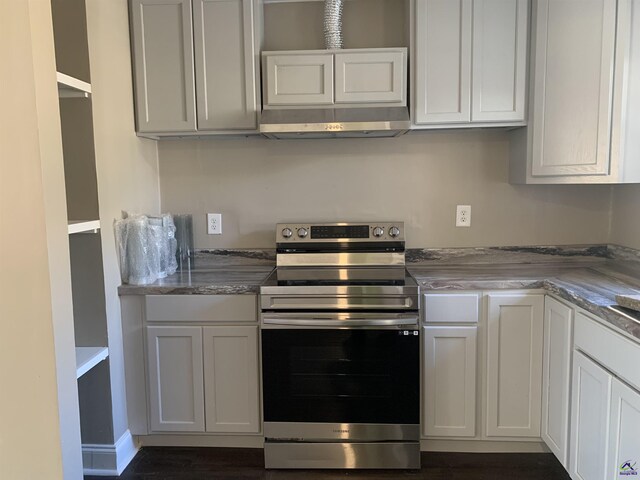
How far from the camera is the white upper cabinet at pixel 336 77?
2.30 m

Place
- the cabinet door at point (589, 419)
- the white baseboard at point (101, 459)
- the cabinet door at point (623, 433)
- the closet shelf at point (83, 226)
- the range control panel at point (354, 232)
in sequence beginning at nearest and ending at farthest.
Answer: the cabinet door at point (623, 433), the cabinet door at point (589, 419), the closet shelf at point (83, 226), the white baseboard at point (101, 459), the range control panel at point (354, 232)

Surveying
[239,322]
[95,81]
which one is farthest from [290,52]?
[239,322]

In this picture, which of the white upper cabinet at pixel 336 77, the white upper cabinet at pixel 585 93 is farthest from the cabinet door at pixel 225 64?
the white upper cabinet at pixel 585 93

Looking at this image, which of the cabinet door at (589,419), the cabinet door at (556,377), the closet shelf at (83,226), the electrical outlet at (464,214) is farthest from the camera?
the electrical outlet at (464,214)

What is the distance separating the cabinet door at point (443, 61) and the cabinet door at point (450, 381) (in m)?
1.02

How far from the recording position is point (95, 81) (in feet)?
6.59

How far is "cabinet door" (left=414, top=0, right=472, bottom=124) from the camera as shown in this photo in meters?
2.25

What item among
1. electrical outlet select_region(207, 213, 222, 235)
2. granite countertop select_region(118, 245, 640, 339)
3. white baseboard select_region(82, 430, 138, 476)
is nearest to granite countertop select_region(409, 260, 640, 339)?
granite countertop select_region(118, 245, 640, 339)

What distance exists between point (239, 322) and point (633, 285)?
1.69m

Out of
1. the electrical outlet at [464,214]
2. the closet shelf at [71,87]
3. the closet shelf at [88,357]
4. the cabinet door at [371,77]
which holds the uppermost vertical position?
the cabinet door at [371,77]

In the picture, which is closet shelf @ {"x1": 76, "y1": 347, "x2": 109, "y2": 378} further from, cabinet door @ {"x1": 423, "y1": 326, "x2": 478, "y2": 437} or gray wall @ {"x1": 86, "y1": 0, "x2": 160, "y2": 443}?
cabinet door @ {"x1": 423, "y1": 326, "x2": 478, "y2": 437}

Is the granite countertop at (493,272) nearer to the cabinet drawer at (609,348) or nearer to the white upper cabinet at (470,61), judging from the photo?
the cabinet drawer at (609,348)

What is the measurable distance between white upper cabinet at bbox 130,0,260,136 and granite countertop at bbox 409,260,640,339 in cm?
118

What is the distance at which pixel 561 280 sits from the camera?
6.93ft
